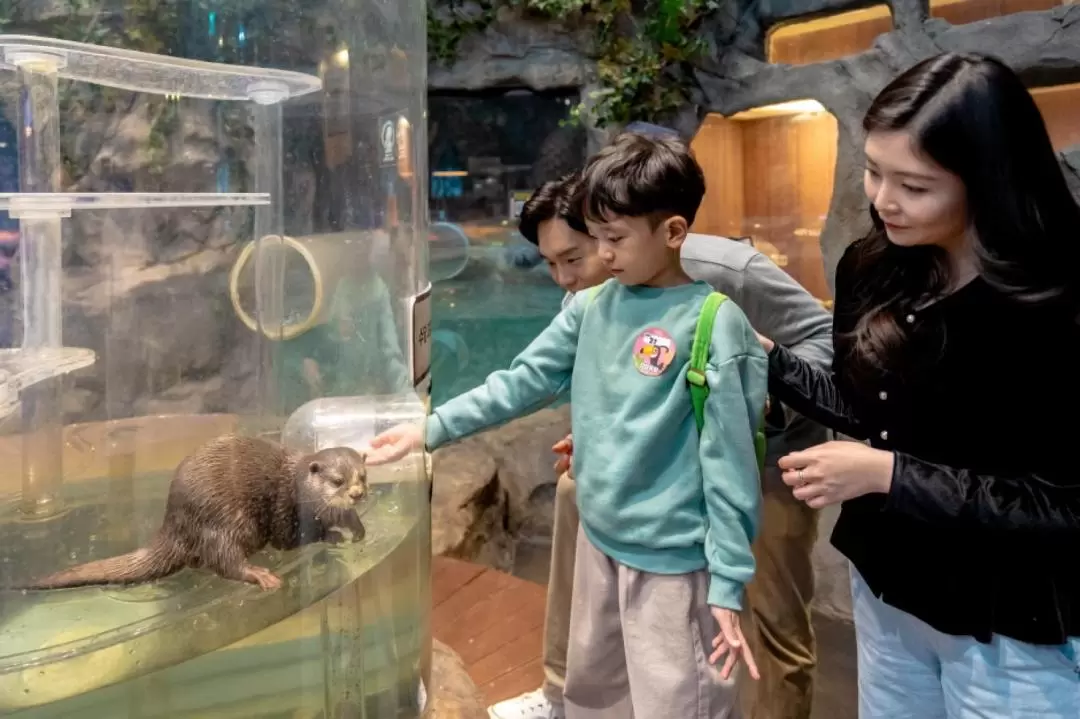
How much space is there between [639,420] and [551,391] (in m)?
0.19

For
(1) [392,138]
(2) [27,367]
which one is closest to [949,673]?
(1) [392,138]

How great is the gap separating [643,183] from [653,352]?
20cm

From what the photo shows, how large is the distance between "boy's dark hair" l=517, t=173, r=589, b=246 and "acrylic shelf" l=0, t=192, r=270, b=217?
557 mm

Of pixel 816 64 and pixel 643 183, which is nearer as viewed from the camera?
pixel 643 183

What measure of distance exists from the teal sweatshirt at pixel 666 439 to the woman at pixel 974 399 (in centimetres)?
11

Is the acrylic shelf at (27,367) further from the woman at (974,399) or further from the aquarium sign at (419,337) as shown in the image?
the woman at (974,399)

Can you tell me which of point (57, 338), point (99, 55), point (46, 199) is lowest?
point (57, 338)

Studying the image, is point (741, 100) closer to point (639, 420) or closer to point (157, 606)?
point (639, 420)

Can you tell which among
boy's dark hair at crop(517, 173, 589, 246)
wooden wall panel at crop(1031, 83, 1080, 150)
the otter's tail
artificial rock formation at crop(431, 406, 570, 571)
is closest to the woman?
boy's dark hair at crop(517, 173, 589, 246)

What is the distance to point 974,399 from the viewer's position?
3.02ft

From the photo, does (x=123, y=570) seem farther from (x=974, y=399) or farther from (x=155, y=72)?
(x=974, y=399)

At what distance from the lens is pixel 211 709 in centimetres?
95

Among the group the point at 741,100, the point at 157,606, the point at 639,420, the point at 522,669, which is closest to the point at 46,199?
the point at 157,606

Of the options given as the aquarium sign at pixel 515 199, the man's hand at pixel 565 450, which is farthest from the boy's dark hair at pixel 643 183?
the aquarium sign at pixel 515 199
